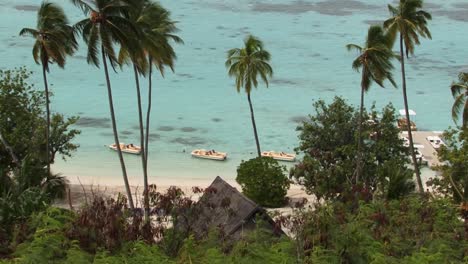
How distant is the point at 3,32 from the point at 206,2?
88.5 feet

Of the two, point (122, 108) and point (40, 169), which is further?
point (122, 108)

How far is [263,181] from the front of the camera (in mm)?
33812

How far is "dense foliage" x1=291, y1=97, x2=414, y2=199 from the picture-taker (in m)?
Answer: 33.0

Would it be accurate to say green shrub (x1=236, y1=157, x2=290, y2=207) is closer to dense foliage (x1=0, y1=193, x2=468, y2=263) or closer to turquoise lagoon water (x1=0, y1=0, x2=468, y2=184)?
turquoise lagoon water (x1=0, y1=0, x2=468, y2=184)

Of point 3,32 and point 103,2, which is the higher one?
point 3,32

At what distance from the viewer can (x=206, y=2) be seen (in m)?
93.1

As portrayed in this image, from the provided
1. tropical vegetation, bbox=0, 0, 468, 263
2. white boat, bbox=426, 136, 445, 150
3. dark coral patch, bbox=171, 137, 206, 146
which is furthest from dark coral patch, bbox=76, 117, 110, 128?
white boat, bbox=426, 136, 445, 150

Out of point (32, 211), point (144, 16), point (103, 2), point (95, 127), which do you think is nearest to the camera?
point (32, 211)

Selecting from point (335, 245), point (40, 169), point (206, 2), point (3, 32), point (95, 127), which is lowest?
point (335, 245)

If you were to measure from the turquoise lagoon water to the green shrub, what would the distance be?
325 inches

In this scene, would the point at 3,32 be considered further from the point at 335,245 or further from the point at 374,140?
the point at 335,245

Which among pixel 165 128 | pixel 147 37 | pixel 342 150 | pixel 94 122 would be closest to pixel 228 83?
pixel 165 128

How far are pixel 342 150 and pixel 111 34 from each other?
12118 mm

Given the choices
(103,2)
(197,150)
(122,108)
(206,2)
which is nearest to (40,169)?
(103,2)
